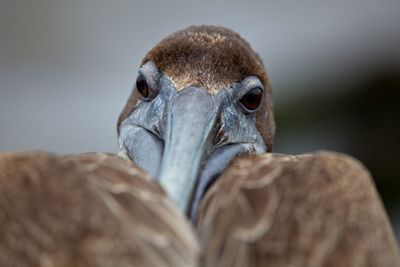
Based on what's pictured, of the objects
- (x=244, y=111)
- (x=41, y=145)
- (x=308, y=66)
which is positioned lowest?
(x=41, y=145)

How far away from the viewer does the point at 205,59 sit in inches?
214

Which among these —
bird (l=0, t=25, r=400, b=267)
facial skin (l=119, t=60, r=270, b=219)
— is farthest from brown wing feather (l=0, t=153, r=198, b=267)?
facial skin (l=119, t=60, r=270, b=219)

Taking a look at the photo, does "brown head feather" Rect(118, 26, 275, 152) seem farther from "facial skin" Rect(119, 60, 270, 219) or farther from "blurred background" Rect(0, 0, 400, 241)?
"blurred background" Rect(0, 0, 400, 241)

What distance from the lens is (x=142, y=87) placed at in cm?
560

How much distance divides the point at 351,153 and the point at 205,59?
6.48m

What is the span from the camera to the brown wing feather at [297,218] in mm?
3588

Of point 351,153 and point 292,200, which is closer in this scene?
point 292,200

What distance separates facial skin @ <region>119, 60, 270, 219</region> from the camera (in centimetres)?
427

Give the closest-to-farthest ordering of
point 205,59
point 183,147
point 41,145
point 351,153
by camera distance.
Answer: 1. point 183,147
2. point 205,59
3. point 351,153
4. point 41,145

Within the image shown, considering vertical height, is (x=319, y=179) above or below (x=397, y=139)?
above

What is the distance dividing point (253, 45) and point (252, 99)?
6751 mm

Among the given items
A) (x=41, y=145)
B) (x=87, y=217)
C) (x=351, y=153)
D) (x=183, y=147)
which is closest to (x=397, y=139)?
(x=351, y=153)

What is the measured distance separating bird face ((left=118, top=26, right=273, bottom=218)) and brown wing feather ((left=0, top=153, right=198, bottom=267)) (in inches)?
18.8

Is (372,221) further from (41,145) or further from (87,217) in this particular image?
(41,145)
